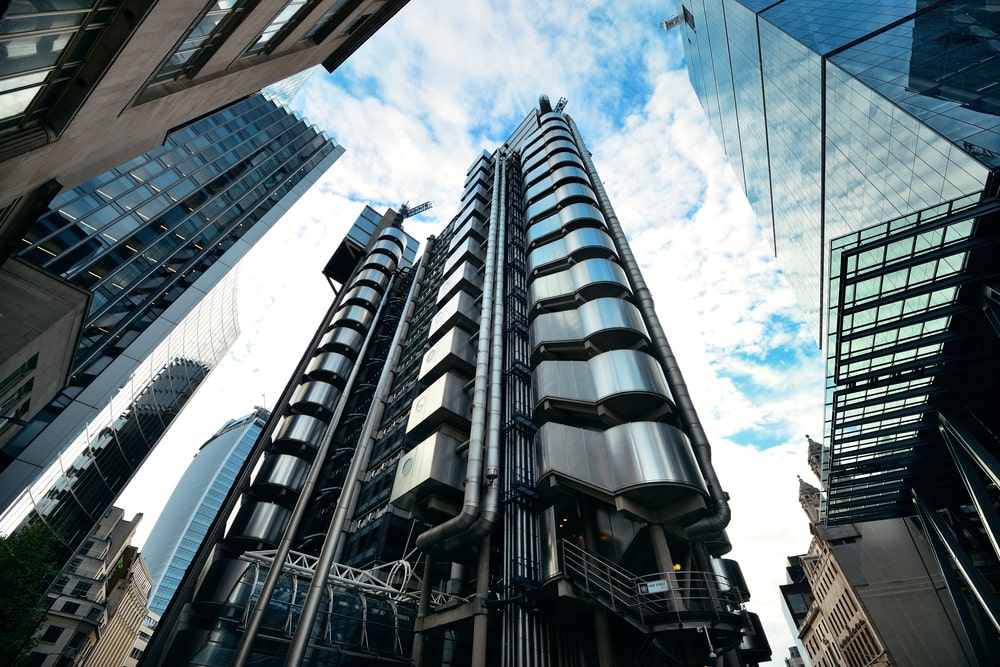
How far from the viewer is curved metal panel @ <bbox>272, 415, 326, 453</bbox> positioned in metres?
36.8

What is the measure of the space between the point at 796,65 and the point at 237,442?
191m

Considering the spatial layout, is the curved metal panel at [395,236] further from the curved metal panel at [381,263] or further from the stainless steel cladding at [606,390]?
the stainless steel cladding at [606,390]

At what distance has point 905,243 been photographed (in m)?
18.4

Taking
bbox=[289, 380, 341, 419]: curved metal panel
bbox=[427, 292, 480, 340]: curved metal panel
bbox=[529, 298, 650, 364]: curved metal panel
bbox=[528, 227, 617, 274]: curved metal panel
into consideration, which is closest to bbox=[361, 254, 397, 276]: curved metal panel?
bbox=[289, 380, 341, 419]: curved metal panel

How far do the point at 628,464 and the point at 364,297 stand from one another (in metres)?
41.3

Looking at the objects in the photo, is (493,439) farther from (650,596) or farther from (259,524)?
(259,524)

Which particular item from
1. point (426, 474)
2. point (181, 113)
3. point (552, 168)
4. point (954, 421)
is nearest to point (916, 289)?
point (954, 421)

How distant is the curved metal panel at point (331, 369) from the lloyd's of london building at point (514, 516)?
10702mm

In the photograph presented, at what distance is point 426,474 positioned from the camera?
1991 cm

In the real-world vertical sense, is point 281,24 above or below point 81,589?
above

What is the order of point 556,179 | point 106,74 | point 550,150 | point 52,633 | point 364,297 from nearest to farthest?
point 106,74
point 556,179
point 550,150
point 364,297
point 52,633

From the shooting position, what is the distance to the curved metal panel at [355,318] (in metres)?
48.3

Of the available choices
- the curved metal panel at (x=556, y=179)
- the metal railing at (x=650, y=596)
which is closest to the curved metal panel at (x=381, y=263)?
the curved metal panel at (x=556, y=179)

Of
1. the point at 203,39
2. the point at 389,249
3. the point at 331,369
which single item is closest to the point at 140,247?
the point at 331,369
